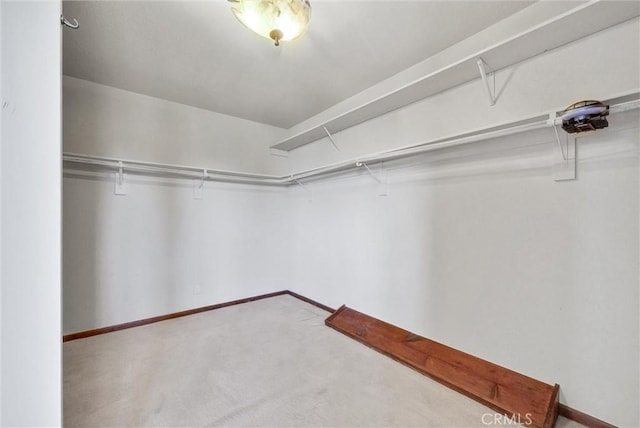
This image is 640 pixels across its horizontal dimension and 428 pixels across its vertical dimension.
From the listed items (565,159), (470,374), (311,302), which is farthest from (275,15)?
(311,302)

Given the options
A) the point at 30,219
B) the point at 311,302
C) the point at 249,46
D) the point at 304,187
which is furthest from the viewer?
the point at 304,187

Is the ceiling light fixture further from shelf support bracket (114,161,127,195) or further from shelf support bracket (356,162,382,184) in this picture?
shelf support bracket (114,161,127,195)

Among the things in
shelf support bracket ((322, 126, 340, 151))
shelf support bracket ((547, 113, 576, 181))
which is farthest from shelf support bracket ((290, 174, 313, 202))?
shelf support bracket ((547, 113, 576, 181))

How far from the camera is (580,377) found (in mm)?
1522

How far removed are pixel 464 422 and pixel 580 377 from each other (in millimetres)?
722

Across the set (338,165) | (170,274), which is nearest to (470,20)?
(338,165)

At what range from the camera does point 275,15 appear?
1408 mm

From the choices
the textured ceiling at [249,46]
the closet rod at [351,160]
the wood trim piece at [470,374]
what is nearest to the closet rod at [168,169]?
the closet rod at [351,160]

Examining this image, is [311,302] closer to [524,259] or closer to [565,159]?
[524,259]

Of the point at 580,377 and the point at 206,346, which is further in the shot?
the point at 206,346

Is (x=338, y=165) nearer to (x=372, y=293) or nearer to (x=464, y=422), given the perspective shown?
(x=372, y=293)

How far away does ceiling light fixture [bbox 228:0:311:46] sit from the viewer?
1396 millimetres

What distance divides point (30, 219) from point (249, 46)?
1883 millimetres

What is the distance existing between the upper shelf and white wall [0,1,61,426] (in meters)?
2.01
